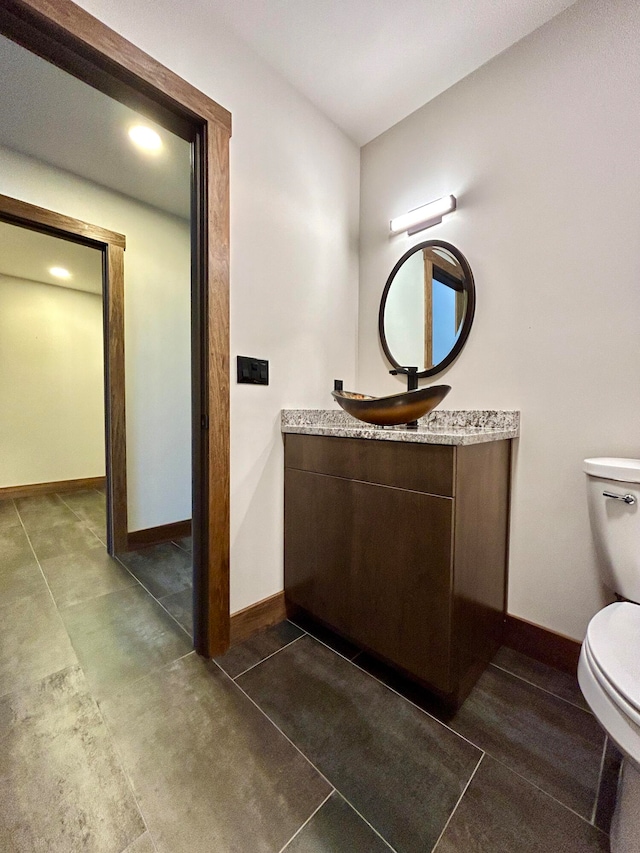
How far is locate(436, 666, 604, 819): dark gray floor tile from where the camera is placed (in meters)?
0.86

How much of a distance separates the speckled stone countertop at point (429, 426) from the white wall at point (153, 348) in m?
1.30

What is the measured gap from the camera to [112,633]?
1.44 meters

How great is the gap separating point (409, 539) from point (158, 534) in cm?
200

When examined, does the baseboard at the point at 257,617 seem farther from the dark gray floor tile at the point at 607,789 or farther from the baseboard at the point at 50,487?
the baseboard at the point at 50,487

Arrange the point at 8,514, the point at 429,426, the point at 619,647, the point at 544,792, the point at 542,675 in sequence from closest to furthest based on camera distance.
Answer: the point at 619,647, the point at 544,792, the point at 542,675, the point at 429,426, the point at 8,514

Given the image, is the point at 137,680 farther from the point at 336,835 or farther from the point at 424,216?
the point at 424,216

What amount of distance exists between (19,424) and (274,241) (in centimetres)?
401

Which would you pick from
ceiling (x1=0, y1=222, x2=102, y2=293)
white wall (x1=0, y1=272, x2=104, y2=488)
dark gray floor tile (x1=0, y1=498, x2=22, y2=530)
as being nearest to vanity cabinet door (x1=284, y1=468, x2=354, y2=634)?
ceiling (x1=0, y1=222, x2=102, y2=293)

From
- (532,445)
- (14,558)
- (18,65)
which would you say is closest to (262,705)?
(532,445)

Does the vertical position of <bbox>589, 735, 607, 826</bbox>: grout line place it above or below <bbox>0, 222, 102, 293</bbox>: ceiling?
below

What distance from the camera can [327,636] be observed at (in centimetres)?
143

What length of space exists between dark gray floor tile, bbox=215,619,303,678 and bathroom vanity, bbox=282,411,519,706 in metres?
0.12

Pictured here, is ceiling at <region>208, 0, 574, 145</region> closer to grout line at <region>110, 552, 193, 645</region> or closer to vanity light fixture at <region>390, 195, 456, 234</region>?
vanity light fixture at <region>390, 195, 456, 234</region>

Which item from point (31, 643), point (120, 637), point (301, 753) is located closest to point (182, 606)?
point (120, 637)
